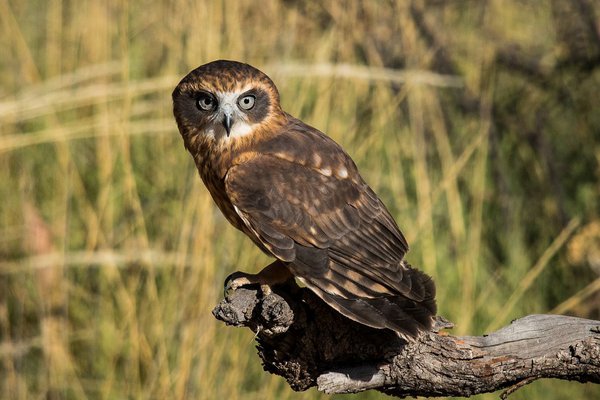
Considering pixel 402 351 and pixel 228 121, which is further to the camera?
pixel 228 121

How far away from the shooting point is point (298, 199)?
3.55 meters

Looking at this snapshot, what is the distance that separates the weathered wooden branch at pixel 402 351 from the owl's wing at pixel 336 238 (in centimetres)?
9

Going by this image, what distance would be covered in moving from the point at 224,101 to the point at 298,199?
18.9 inches

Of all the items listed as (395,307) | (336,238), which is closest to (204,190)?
(336,238)

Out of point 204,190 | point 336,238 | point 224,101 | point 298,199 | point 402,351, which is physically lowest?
point 402,351

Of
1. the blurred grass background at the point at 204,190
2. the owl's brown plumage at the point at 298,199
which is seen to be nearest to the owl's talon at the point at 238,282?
the owl's brown plumage at the point at 298,199

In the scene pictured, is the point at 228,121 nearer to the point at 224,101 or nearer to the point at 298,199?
the point at 224,101

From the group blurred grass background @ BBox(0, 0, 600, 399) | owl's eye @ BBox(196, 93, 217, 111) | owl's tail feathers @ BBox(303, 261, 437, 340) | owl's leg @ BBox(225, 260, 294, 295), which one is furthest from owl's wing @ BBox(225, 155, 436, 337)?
blurred grass background @ BBox(0, 0, 600, 399)

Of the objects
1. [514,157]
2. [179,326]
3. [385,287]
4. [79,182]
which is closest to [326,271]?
[385,287]

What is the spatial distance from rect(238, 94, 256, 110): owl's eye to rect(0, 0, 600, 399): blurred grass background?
1.90ft

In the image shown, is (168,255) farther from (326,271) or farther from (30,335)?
(326,271)

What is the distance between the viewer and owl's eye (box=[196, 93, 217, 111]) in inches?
148

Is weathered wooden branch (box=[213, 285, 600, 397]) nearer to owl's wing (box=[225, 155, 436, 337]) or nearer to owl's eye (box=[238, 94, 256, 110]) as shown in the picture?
owl's wing (box=[225, 155, 436, 337])

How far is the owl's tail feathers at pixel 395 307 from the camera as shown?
3.02m
